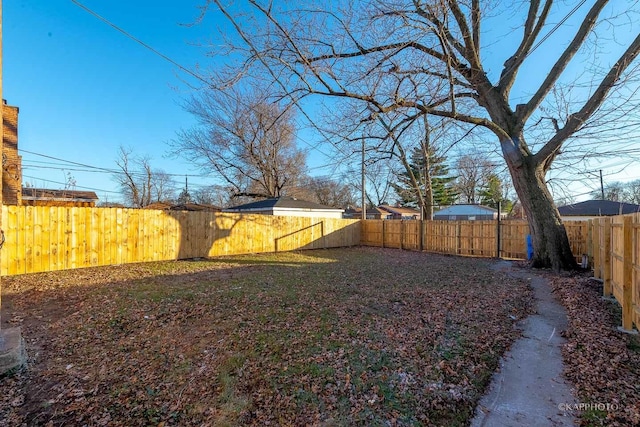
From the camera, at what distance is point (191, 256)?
10430mm

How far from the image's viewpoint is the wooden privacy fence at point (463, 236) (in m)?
9.32

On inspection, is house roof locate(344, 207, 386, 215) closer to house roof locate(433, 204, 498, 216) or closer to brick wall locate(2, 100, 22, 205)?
house roof locate(433, 204, 498, 216)

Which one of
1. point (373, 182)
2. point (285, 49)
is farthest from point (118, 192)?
A: point (285, 49)

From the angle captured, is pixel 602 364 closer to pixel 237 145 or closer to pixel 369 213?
pixel 237 145

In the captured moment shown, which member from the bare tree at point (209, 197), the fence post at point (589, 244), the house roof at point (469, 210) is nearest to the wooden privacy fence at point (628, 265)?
the fence post at point (589, 244)

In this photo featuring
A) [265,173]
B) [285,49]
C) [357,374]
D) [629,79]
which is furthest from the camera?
[265,173]

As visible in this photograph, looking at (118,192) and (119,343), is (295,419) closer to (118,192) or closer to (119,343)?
(119,343)

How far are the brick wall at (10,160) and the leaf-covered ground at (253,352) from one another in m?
6.97

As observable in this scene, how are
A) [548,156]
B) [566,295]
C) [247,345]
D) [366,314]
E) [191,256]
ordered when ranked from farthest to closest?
[191,256] → [548,156] → [566,295] → [366,314] → [247,345]

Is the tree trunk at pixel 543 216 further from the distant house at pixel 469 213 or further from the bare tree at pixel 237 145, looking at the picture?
the distant house at pixel 469 213

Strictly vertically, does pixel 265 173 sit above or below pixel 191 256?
above

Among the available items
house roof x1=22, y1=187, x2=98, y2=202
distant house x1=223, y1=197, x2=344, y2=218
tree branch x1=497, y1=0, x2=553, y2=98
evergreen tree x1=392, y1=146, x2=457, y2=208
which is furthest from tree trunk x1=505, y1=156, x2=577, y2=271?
house roof x1=22, y1=187, x2=98, y2=202

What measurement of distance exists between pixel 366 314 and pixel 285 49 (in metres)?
5.23

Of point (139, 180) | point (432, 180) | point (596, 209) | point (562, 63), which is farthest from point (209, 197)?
point (596, 209)
